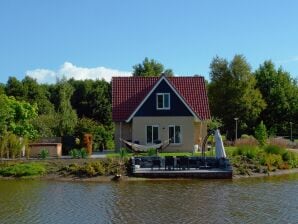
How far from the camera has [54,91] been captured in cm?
7862

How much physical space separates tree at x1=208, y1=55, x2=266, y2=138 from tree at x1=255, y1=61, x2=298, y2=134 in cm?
301

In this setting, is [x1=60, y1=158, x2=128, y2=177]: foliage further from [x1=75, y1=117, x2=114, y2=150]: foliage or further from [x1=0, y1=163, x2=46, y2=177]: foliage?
[x1=75, y1=117, x2=114, y2=150]: foliage

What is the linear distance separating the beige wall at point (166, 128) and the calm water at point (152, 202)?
11097 millimetres

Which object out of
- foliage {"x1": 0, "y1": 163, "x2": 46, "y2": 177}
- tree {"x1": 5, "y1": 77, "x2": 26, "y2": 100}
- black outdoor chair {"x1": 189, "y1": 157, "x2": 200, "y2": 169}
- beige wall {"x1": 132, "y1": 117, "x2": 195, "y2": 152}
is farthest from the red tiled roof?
tree {"x1": 5, "y1": 77, "x2": 26, "y2": 100}

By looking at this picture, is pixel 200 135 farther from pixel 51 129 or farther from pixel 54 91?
pixel 54 91

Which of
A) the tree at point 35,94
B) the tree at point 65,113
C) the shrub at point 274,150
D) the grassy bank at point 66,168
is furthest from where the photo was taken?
the tree at point 35,94

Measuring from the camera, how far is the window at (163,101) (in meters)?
41.4

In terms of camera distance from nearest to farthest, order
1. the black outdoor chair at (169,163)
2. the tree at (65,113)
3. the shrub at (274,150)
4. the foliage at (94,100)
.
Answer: the black outdoor chair at (169,163) → the shrub at (274,150) → the tree at (65,113) → the foliage at (94,100)

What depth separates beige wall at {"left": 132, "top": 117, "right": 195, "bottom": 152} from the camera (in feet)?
135

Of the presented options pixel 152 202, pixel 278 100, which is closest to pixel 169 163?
pixel 152 202

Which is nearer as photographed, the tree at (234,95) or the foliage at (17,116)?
the foliage at (17,116)

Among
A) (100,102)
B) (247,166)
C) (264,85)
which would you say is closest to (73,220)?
(247,166)

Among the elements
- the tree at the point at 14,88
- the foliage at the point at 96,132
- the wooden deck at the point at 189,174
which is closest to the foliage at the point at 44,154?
the foliage at the point at 96,132

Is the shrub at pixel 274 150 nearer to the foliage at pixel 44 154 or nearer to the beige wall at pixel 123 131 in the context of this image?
the beige wall at pixel 123 131
